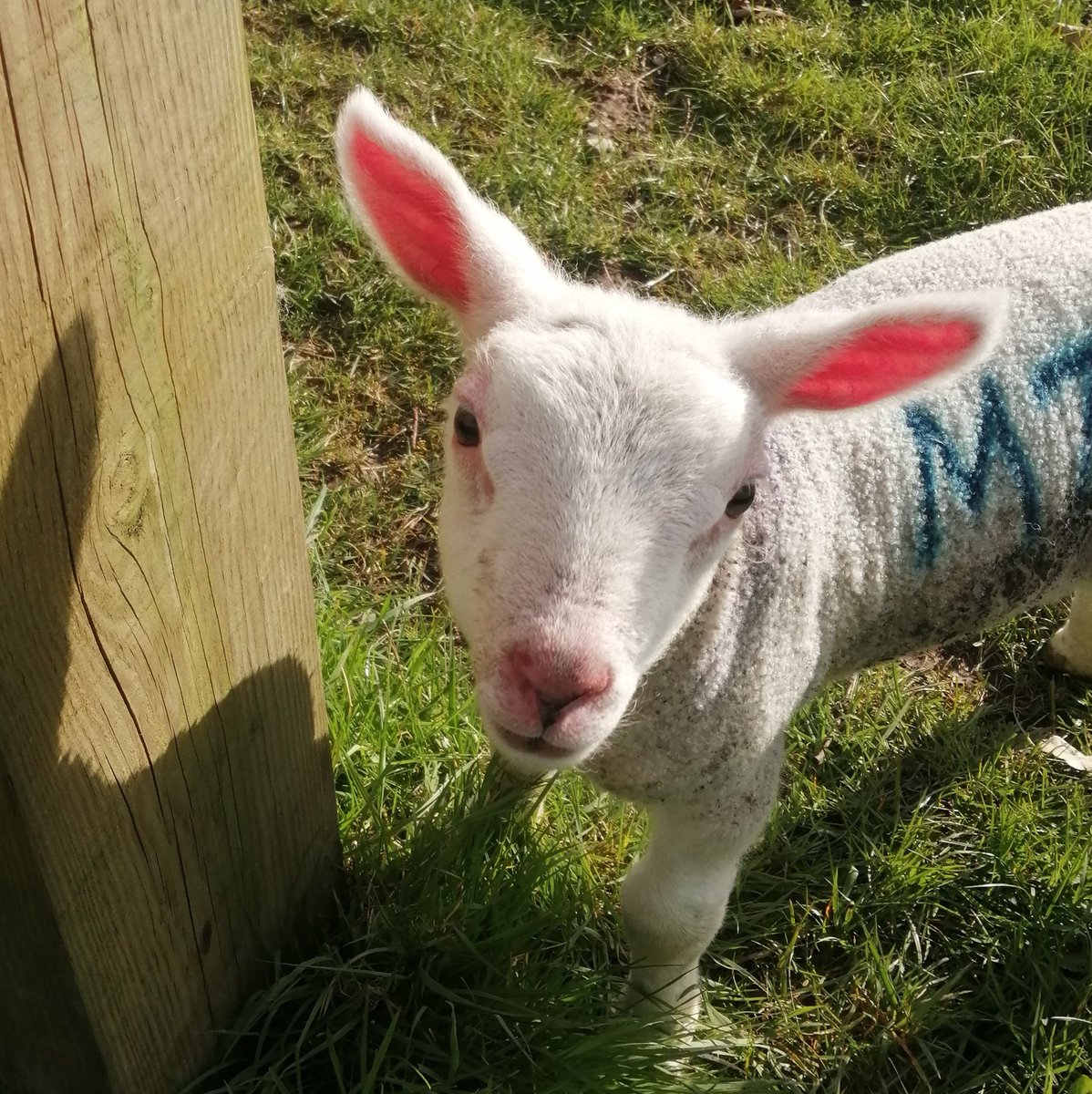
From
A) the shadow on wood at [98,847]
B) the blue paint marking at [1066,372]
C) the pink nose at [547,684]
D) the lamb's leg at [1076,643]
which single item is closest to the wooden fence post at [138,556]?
the shadow on wood at [98,847]

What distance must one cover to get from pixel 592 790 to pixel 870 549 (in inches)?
39.8

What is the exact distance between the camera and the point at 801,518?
2344mm

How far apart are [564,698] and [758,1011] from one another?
5.04 ft

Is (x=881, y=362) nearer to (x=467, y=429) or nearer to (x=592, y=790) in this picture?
(x=467, y=429)

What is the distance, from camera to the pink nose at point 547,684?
1.69 meters

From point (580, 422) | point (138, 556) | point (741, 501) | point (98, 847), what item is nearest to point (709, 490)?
point (741, 501)

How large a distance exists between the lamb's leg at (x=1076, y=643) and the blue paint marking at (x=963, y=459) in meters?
0.98

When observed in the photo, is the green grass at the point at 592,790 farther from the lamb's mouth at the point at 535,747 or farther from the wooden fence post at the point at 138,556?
the lamb's mouth at the point at 535,747

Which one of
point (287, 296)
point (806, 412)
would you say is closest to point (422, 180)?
point (806, 412)

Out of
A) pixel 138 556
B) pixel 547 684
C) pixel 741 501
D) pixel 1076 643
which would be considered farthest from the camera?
pixel 1076 643

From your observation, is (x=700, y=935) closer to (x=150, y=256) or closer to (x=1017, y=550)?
(x=1017, y=550)

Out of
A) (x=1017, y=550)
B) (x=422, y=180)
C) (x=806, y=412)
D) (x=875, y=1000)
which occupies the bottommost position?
(x=875, y=1000)

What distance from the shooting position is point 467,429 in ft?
6.59

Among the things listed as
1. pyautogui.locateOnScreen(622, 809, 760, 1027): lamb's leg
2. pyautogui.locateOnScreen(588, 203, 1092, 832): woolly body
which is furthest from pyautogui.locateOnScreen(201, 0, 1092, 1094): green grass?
pyautogui.locateOnScreen(588, 203, 1092, 832): woolly body
